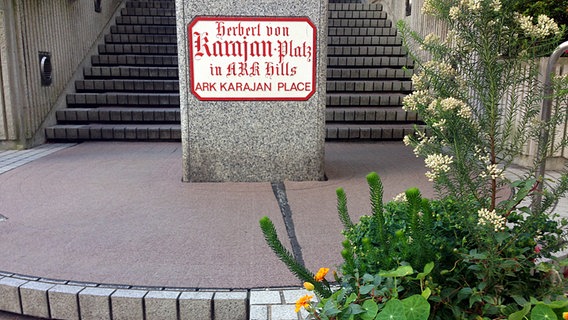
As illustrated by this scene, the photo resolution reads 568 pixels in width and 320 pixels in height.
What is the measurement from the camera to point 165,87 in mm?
7395

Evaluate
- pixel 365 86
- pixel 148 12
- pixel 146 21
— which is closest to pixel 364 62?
pixel 365 86

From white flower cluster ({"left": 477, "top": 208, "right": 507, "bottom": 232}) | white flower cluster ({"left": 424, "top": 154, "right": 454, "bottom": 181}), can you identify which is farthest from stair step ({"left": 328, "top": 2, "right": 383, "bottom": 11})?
white flower cluster ({"left": 477, "top": 208, "right": 507, "bottom": 232})

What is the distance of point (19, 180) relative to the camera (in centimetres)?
442

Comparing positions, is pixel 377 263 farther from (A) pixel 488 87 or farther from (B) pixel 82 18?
(B) pixel 82 18

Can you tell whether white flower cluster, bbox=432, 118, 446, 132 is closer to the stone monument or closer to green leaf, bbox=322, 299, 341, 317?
green leaf, bbox=322, 299, 341, 317

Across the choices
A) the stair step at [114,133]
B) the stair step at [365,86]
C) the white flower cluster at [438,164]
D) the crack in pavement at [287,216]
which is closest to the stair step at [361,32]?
the stair step at [365,86]

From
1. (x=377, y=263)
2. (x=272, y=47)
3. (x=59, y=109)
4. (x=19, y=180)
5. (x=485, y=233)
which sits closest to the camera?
(x=485, y=233)

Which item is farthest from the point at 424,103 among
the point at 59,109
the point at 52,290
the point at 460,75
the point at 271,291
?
the point at 59,109

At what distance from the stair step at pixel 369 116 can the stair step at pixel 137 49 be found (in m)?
3.24

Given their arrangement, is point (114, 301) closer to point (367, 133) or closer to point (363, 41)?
point (367, 133)

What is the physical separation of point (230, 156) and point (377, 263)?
9.18 feet

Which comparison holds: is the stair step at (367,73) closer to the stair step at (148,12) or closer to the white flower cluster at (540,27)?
the stair step at (148,12)

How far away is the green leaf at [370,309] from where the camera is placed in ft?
4.68

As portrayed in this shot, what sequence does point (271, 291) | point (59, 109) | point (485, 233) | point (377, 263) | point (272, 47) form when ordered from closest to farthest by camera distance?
1. point (485, 233)
2. point (377, 263)
3. point (271, 291)
4. point (272, 47)
5. point (59, 109)
